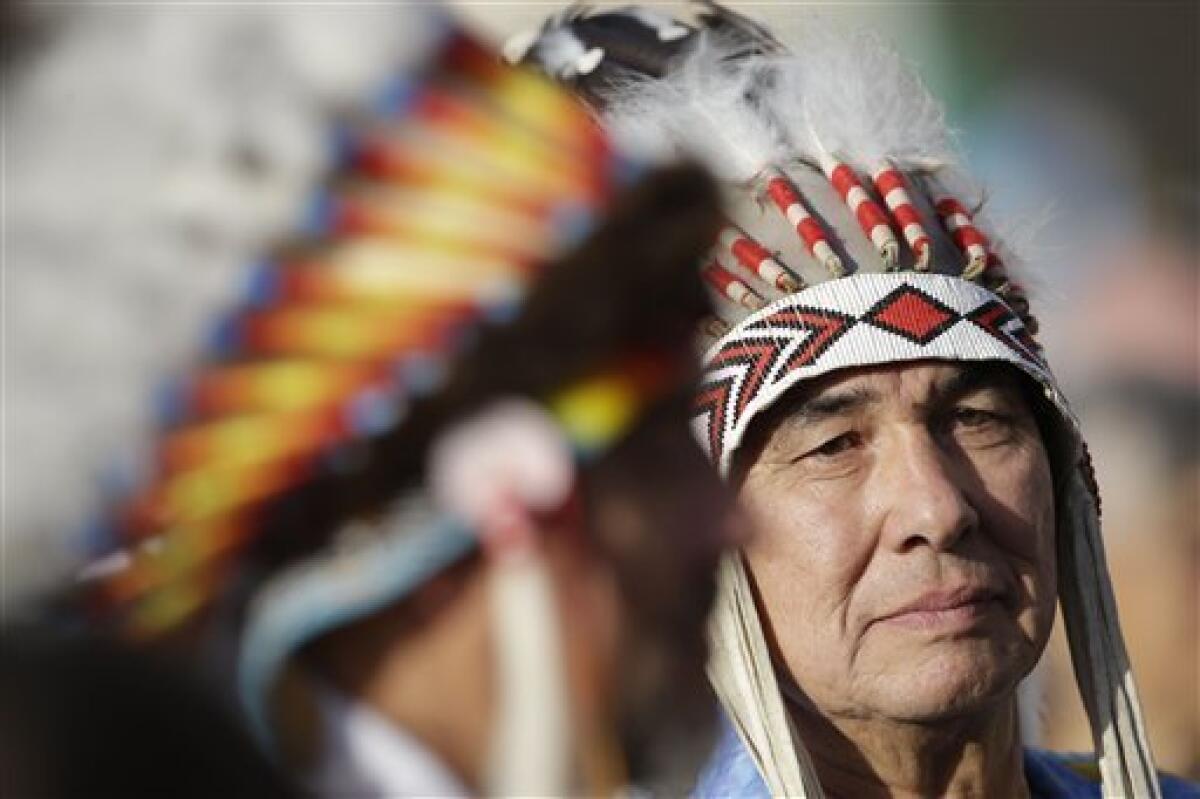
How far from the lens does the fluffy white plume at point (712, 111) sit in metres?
3.10

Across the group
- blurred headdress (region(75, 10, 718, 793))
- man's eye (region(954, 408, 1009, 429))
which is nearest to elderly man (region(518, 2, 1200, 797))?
man's eye (region(954, 408, 1009, 429))

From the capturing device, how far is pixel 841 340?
3.00 metres

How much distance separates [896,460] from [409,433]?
72.3 inches

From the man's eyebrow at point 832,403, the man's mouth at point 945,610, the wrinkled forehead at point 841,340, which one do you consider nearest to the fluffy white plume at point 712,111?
the wrinkled forehead at point 841,340

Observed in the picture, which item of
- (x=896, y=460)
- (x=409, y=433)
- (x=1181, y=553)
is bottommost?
(x=1181, y=553)

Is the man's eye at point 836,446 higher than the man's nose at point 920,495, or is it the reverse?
the man's eye at point 836,446

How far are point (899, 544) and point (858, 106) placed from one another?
2.27ft

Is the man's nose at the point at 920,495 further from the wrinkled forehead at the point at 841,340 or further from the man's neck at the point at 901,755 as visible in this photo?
the man's neck at the point at 901,755

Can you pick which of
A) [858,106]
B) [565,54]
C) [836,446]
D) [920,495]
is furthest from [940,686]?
[565,54]

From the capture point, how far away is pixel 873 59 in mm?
3322

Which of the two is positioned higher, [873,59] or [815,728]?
[873,59]

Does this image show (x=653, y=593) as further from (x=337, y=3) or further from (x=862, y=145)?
(x=862, y=145)

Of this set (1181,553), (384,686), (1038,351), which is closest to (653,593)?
(384,686)

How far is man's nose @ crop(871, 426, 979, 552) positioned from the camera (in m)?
2.93
